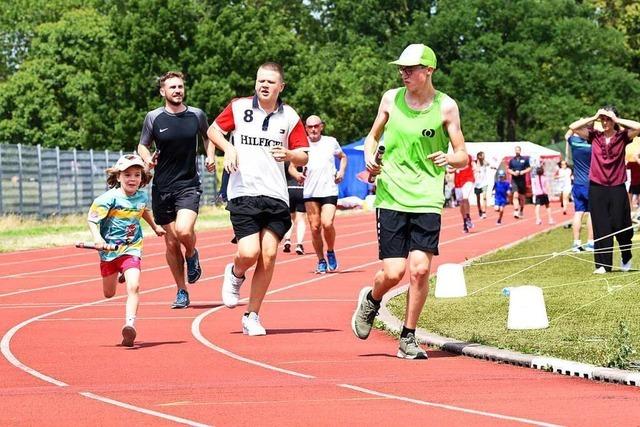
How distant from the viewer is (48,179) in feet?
148

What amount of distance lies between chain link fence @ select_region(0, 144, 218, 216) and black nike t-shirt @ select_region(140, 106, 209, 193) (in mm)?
27153

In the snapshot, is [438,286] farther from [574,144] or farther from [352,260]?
[352,260]

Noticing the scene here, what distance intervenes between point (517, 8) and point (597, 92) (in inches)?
262

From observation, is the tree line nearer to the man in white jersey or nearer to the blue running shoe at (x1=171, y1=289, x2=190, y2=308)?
the blue running shoe at (x1=171, y1=289, x2=190, y2=308)

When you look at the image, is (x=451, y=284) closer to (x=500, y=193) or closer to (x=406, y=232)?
(x=406, y=232)

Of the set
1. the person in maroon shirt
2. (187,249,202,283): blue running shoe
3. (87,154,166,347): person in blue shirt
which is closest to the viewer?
(87,154,166,347): person in blue shirt

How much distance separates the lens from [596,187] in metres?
18.3

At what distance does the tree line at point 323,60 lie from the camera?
235 feet

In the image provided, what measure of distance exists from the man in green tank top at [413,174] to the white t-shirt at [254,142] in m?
1.44

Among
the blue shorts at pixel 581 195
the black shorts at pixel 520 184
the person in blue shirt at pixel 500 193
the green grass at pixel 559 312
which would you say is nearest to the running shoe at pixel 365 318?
the green grass at pixel 559 312

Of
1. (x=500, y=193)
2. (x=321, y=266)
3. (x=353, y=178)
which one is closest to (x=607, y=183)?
(x=321, y=266)

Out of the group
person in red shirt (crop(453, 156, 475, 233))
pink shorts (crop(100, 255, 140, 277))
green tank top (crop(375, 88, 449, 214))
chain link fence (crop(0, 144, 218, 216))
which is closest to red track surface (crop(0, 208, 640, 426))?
pink shorts (crop(100, 255, 140, 277))

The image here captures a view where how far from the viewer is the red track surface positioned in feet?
26.9

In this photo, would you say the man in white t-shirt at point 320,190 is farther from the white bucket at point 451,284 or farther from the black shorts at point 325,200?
the white bucket at point 451,284
